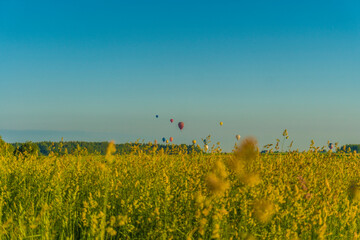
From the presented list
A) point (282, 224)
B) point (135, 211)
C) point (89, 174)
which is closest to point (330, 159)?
point (282, 224)

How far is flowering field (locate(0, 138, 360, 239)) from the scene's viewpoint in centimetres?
260

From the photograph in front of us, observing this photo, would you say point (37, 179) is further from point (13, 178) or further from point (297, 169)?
point (297, 169)

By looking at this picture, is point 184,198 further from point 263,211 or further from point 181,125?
point 181,125

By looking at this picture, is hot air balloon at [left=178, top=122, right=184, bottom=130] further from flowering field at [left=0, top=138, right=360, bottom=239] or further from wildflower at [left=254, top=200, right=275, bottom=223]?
wildflower at [left=254, top=200, right=275, bottom=223]

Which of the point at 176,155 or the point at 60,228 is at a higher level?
the point at 176,155

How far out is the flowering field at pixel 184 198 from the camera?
8.53ft

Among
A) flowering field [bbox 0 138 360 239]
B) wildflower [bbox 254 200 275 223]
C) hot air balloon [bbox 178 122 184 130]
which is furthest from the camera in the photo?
hot air balloon [bbox 178 122 184 130]

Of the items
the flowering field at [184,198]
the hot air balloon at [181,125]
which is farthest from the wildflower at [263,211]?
the hot air balloon at [181,125]

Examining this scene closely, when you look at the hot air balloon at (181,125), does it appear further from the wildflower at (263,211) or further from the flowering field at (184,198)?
the wildflower at (263,211)

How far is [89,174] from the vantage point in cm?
508

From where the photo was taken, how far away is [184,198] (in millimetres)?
3291

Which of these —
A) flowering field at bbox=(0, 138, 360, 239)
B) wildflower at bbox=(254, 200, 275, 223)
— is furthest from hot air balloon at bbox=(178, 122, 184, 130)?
wildflower at bbox=(254, 200, 275, 223)

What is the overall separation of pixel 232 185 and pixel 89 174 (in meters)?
2.65

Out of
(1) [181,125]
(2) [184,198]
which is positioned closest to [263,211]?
(2) [184,198]
